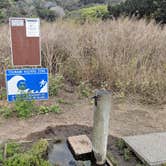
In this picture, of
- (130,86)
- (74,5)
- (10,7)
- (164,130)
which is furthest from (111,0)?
(164,130)

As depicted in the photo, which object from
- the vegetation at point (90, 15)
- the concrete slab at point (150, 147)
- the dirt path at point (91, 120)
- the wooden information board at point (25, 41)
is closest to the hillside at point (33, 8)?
the vegetation at point (90, 15)

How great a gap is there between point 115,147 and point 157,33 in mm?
3492

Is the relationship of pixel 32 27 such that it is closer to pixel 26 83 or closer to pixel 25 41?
pixel 25 41

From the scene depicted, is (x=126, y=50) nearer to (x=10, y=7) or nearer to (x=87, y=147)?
(x=87, y=147)

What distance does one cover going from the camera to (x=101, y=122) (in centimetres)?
237

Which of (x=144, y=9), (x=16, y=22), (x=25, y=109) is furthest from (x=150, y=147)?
(x=144, y=9)

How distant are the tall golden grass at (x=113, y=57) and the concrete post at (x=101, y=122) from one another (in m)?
1.86

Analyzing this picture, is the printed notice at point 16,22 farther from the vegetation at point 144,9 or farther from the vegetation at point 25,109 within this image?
the vegetation at point 144,9

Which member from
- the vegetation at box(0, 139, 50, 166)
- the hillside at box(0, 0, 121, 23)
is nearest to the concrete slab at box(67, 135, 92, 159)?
the vegetation at box(0, 139, 50, 166)

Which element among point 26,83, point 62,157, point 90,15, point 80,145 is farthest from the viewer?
point 90,15

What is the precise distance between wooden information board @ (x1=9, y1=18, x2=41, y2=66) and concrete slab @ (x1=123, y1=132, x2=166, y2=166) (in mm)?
1844

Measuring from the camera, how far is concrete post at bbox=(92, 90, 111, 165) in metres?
2.33

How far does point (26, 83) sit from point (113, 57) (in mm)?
1908

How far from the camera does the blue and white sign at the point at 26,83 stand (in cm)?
351
